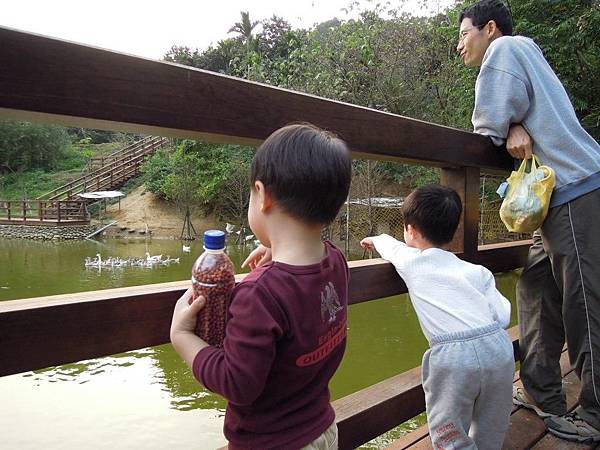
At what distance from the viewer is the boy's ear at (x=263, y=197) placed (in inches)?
28.0

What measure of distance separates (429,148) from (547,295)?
26.3 inches

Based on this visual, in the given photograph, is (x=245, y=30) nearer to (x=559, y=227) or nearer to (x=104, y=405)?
(x=104, y=405)

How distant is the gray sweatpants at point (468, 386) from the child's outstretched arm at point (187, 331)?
2.35 ft

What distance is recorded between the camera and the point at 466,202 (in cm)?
153

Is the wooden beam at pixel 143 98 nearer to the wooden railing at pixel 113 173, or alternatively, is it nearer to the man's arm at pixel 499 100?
the man's arm at pixel 499 100

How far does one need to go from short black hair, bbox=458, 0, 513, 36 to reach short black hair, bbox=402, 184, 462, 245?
62 cm

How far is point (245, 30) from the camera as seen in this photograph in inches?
1002

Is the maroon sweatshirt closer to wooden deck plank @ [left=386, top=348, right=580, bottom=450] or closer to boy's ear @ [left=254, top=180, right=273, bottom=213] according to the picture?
boy's ear @ [left=254, top=180, right=273, bottom=213]

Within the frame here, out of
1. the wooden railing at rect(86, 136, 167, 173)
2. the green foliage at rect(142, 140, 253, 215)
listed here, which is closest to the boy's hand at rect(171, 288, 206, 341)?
the green foliage at rect(142, 140, 253, 215)

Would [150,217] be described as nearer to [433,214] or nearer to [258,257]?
[433,214]

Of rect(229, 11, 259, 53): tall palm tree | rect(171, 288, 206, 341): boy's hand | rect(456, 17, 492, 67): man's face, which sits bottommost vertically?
rect(171, 288, 206, 341): boy's hand

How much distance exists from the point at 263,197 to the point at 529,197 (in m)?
0.99

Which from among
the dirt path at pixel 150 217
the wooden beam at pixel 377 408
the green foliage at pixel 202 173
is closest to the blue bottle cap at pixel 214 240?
the wooden beam at pixel 377 408

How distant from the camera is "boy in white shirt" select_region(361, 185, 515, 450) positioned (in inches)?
46.6
